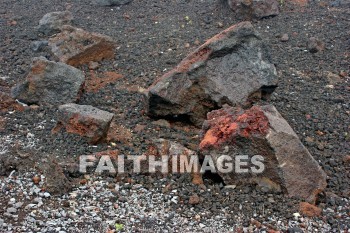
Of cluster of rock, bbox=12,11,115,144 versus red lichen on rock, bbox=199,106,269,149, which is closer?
red lichen on rock, bbox=199,106,269,149

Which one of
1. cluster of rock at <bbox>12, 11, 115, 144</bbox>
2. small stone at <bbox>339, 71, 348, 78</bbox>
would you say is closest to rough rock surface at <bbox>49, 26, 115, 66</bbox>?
cluster of rock at <bbox>12, 11, 115, 144</bbox>

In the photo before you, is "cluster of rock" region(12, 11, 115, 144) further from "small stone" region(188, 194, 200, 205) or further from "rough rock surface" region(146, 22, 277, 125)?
"small stone" region(188, 194, 200, 205)

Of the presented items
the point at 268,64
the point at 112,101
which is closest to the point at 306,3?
the point at 268,64

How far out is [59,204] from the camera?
5000 mm

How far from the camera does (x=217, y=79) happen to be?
662 centimetres

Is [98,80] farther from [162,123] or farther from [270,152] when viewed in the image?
[270,152]

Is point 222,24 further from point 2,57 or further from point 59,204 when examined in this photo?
point 59,204

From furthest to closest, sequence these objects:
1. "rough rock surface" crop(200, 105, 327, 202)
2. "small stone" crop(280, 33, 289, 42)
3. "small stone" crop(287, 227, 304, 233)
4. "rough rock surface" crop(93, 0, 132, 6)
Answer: "rough rock surface" crop(93, 0, 132, 6) → "small stone" crop(280, 33, 289, 42) → "rough rock surface" crop(200, 105, 327, 202) → "small stone" crop(287, 227, 304, 233)

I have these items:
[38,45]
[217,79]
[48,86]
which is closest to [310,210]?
[217,79]

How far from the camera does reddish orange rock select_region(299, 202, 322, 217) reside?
16.4ft

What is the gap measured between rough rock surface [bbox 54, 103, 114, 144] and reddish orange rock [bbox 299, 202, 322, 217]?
7.85ft

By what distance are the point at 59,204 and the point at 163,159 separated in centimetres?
127

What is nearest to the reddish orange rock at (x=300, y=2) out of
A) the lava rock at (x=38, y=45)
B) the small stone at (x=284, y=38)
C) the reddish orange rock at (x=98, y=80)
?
the small stone at (x=284, y=38)

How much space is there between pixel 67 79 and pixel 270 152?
132 inches
